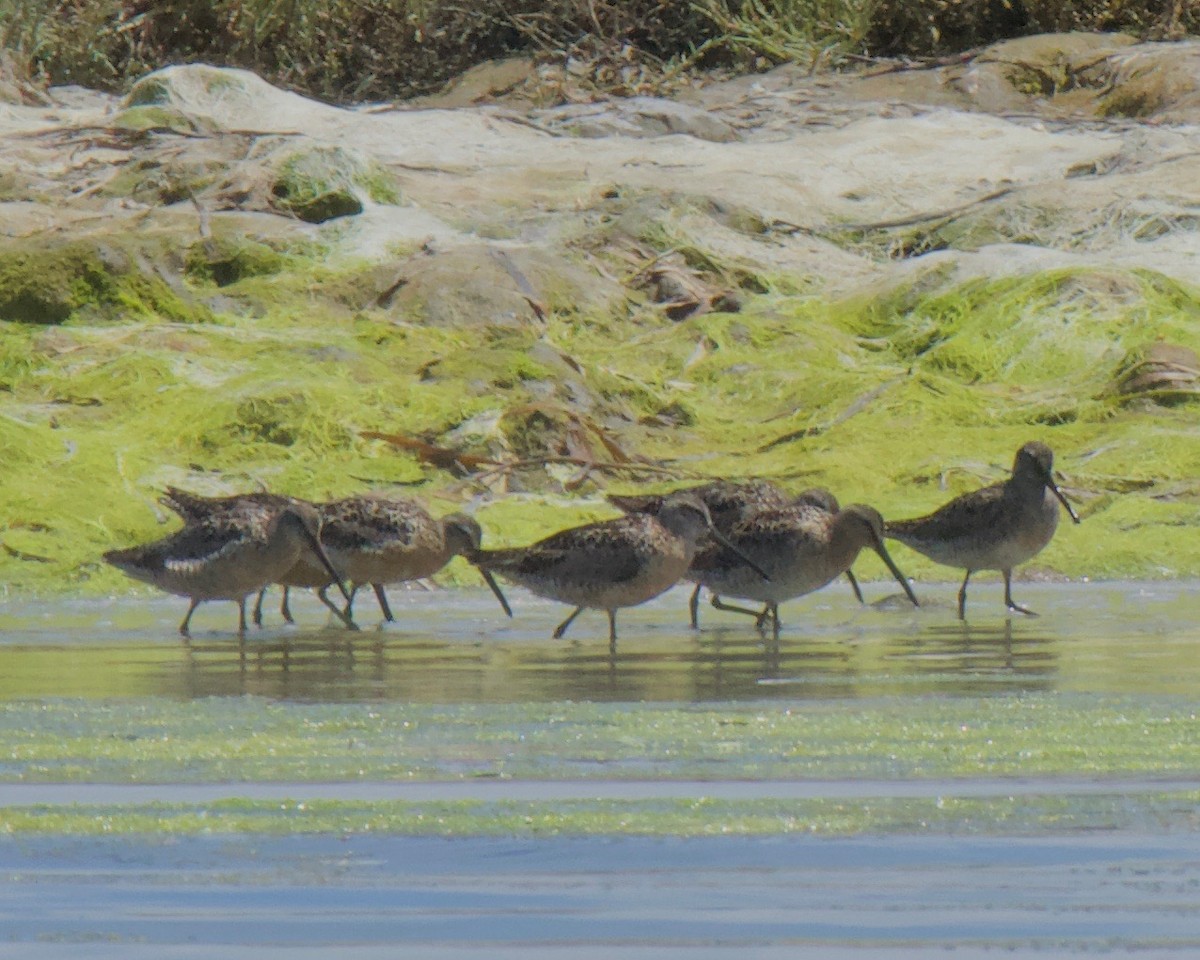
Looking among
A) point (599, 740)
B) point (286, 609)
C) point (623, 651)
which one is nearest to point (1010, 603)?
point (623, 651)

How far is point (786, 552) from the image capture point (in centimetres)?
1043

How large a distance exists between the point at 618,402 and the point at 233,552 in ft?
17.5

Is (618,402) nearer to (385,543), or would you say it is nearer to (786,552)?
(385,543)

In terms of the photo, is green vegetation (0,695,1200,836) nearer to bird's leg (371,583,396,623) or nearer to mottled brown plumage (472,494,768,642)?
mottled brown plumage (472,494,768,642)

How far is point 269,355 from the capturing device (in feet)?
52.1

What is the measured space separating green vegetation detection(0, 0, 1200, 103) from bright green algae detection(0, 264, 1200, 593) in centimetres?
625

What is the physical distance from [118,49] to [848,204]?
9.19 meters

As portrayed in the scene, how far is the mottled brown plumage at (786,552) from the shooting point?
10.4m

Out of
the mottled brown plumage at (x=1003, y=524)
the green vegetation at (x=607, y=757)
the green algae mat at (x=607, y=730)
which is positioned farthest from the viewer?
the mottled brown plumage at (x=1003, y=524)

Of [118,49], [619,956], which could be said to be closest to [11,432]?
[619,956]

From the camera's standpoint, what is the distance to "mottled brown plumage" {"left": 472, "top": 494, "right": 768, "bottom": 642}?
32.9ft

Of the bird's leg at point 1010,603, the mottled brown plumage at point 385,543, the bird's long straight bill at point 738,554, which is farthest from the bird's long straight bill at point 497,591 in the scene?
the bird's leg at point 1010,603

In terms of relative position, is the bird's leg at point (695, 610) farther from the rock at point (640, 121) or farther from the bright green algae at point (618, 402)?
the rock at point (640, 121)

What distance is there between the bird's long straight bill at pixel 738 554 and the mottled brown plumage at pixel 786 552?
0.07ft
